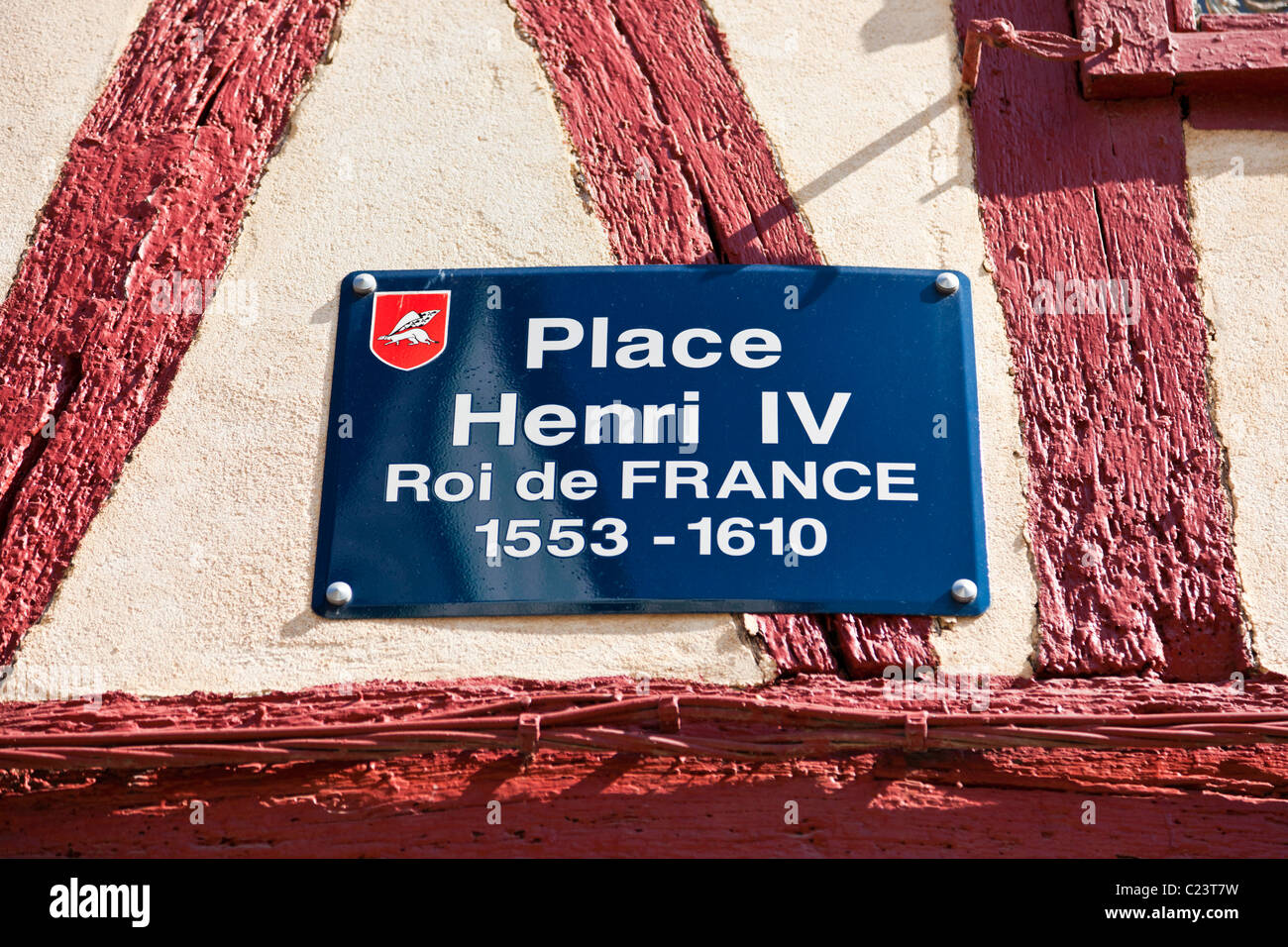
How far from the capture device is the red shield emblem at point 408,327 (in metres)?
2.59

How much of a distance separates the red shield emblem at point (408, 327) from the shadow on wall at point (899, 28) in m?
1.10

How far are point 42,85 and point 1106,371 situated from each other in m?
2.33

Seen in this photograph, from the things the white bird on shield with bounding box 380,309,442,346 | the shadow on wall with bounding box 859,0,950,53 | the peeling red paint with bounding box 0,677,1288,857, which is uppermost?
the shadow on wall with bounding box 859,0,950,53

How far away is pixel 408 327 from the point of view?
2615mm

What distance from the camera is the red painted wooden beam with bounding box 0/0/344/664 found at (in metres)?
2.54

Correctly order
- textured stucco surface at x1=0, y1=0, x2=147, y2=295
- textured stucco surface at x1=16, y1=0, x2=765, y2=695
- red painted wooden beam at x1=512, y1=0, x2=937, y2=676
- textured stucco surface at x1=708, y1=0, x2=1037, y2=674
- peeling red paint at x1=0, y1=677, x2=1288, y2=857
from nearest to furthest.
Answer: peeling red paint at x1=0, y1=677, x2=1288, y2=857 → textured stucco surface at x1=16, y1=0, x2=765, y2=695 → textured stucco surface at x1=708, y1=0, x2=1037, y2=674 → red painted wooden beam at x1=512, y1=0, x2=937, y2=676 → textured stucco surface at x1=0, y1=0, x2=147, y2=295

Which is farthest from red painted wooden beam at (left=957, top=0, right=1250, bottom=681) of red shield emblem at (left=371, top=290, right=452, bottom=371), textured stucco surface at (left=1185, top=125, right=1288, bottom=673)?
red shield emblem at (left=371, top=290, right=452, bottom=371)

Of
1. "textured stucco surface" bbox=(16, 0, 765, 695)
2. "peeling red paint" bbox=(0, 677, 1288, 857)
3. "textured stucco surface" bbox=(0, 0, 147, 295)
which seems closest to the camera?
"peeling red paint" bbox=(0, 677, 1288, 857)

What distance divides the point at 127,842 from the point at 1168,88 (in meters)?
2.45

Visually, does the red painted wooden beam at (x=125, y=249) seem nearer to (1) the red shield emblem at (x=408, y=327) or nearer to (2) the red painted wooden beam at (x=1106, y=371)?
(1) the red shield emblem at (x=408, y=327)

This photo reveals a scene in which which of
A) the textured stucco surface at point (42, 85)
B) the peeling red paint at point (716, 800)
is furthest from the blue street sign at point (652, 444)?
the textured stucco surface at point (42, 85)

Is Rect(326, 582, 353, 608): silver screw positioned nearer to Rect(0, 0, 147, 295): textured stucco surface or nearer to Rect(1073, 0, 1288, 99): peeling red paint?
Rect(0, 0, 147, 295): textured stucco surface

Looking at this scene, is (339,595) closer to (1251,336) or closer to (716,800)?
(716,800)
